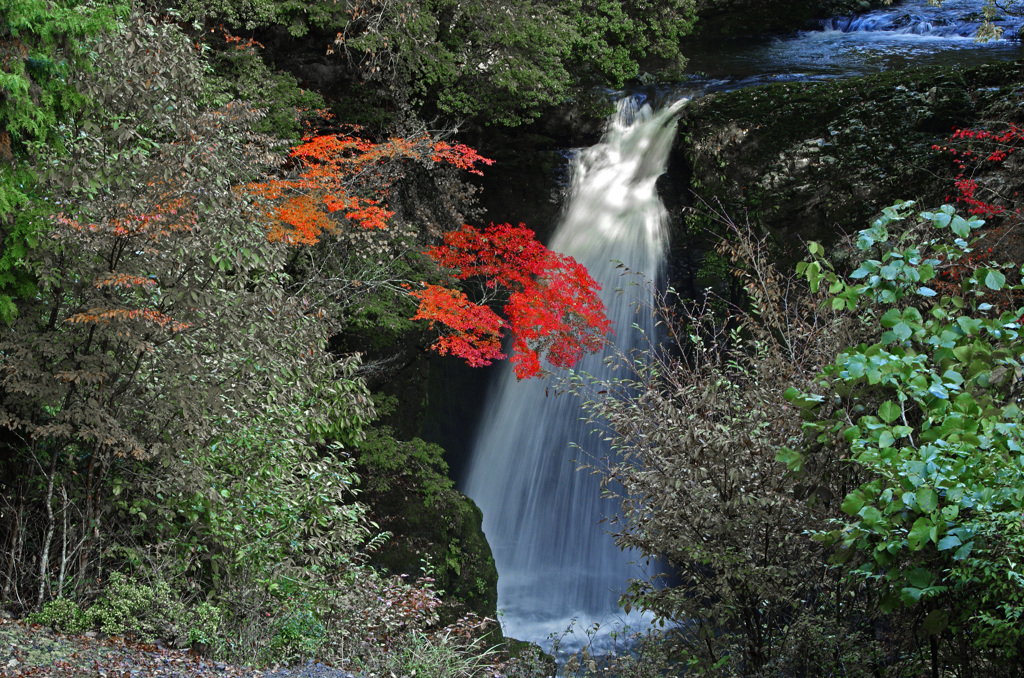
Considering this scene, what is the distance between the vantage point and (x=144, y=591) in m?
4.13

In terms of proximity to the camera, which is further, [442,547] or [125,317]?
[442,547]

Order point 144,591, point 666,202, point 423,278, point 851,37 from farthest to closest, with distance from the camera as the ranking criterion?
point 851,37, point 666,202, point 423,278, point 144,591

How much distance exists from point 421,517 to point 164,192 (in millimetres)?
5795

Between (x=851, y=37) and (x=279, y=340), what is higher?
(x=851, y=37)

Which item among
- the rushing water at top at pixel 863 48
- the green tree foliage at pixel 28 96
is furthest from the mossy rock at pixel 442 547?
the rushing water at top at pixel 863 48

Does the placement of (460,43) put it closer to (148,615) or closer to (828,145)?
(828,145)

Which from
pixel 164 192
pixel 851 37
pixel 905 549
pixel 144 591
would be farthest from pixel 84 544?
pixel 851 37

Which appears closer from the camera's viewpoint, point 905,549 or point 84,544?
point 905,549

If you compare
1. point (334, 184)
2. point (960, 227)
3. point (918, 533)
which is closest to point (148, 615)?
point (918, 533)

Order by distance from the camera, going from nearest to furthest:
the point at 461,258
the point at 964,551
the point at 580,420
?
the point at 964,551
the point at 580,420
the point at 461,258

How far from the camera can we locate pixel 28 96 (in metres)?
4.06

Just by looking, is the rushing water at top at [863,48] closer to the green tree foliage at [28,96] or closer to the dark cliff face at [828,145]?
the dark cliff face at [828,145]

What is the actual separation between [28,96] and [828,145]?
33.5ft

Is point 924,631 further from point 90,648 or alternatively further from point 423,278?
point 423,278
